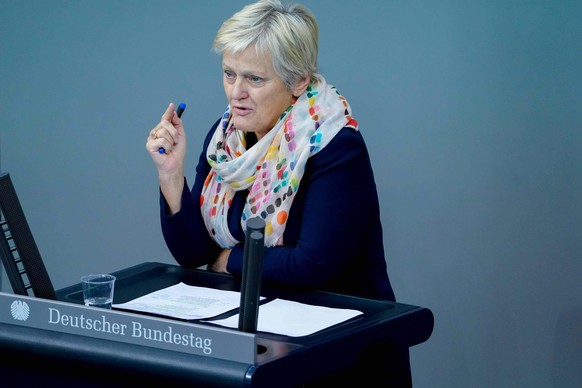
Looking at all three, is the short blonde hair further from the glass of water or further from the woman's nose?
the glass of water

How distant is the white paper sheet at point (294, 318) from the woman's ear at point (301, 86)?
618 mm

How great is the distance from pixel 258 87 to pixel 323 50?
0.82m

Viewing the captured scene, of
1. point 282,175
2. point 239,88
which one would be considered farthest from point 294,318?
point 239,88

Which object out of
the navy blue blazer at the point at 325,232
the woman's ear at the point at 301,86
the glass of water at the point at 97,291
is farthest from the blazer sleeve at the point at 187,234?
the glass of water at the point at 97,291

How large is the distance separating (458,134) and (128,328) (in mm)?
1667

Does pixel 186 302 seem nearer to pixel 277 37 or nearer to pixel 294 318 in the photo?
pixel 294 318

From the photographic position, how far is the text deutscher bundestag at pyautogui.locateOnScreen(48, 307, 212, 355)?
A: 5.70 ft

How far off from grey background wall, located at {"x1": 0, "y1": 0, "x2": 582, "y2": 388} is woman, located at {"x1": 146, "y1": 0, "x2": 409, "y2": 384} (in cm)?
68

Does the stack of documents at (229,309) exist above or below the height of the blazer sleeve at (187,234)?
below

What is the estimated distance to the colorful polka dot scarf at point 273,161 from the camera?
2502mm

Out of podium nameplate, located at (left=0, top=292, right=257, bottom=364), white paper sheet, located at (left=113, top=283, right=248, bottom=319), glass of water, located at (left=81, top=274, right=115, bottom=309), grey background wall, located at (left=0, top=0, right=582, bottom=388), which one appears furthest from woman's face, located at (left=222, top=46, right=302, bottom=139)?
podium nameplate, located at (left=0, top=292, right=257, bottom=364)

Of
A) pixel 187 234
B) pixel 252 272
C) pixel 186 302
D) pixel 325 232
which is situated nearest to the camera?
pixel 252 272

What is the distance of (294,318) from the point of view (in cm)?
207

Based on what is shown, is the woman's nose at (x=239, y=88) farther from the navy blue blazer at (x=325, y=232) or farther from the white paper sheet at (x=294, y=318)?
the white paper sheet at (x=294, y=318)
